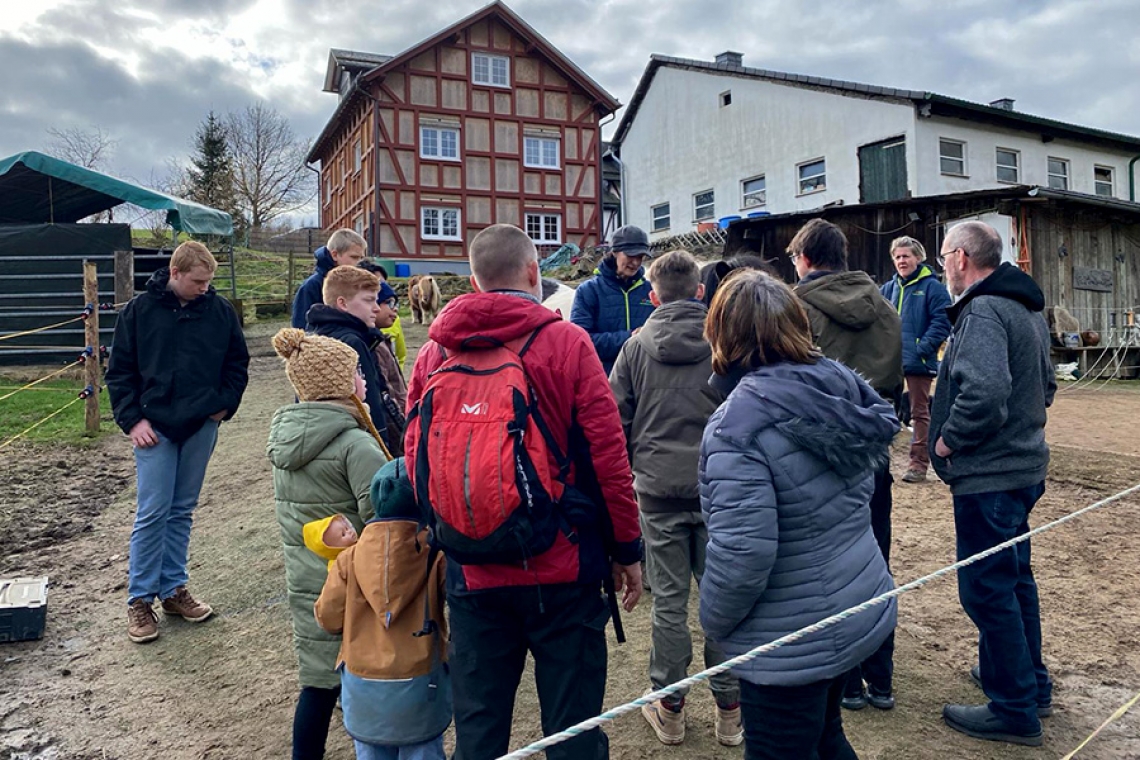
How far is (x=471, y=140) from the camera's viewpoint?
94.9ft

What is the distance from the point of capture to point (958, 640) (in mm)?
3779

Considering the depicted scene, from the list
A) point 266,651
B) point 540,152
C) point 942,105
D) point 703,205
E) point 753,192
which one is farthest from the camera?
point 540,152

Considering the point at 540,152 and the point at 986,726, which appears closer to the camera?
the point at 986,726

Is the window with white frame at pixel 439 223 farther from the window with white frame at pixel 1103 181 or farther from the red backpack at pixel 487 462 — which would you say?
the red backpack at pixel 487 462

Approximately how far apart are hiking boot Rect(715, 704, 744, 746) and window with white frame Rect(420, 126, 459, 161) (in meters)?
27.8

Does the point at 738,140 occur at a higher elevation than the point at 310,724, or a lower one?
higher

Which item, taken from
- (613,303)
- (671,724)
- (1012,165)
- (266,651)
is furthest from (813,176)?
(671,724)

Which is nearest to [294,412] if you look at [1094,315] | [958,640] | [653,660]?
[653,660]

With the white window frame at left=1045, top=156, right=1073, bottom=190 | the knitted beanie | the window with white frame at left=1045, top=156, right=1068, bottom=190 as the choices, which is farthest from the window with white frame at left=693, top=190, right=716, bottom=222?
the knitted beanie

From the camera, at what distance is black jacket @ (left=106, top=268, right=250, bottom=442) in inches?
158

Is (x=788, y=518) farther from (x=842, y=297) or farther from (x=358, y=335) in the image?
(x=358, y=335)

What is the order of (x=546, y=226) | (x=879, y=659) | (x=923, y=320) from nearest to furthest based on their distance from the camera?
(x=879, y=659) < (x=923, y=320) < (x=546, y=226)

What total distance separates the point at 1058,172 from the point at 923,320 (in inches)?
894

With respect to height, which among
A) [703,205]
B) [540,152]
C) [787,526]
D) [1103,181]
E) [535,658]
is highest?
[540,152]
